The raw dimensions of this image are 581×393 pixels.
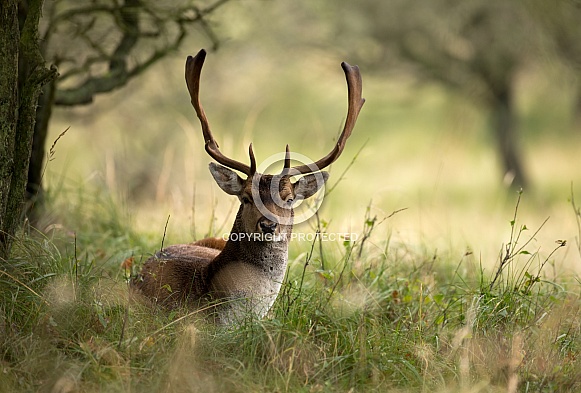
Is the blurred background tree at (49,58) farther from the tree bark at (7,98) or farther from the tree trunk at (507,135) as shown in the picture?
the tree trunk at (507,135)

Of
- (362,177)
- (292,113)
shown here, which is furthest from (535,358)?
(292,113)

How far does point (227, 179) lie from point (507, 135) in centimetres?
1192

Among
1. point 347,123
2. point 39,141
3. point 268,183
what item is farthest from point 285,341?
point 39,141

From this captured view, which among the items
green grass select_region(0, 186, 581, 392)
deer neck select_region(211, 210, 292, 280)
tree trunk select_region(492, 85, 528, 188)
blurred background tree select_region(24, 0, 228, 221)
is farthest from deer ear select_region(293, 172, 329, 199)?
tree trunk select_region(492, 85, 528, 188)

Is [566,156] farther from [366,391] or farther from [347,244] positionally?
[366,391]

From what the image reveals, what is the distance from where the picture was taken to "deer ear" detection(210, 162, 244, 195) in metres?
4.64

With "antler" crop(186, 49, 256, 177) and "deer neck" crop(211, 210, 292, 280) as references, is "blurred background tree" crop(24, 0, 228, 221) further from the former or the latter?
"deer neck" crop(211, 210, 292, 280)

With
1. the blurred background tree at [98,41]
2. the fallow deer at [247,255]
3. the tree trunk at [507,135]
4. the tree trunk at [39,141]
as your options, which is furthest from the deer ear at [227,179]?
the tree trunk at [507,135]

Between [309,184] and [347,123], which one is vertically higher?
[347,123]

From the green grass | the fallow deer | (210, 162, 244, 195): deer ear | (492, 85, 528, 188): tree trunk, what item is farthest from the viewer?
(492, 85, 528, 188): tree trunk

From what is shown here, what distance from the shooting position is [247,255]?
4.62 metres

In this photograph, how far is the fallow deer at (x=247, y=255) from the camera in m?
4.52

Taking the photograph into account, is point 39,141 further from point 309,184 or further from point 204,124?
point 309,184

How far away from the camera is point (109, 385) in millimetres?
3572
